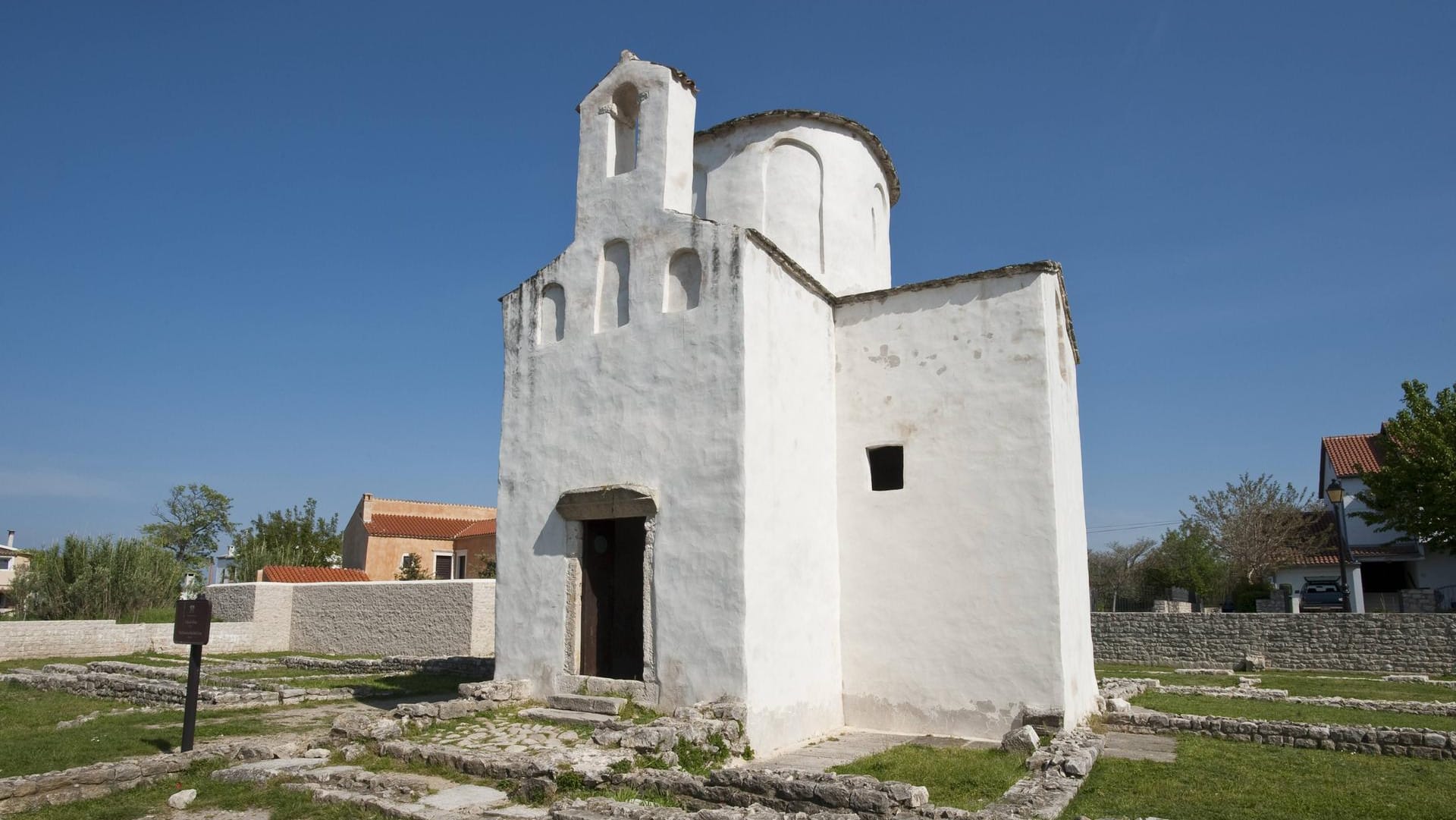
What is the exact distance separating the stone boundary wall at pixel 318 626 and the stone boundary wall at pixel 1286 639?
16059 millimetres

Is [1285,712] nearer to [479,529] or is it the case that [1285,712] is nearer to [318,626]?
[318,626]

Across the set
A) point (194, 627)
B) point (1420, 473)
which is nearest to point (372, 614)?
point (194, 627)

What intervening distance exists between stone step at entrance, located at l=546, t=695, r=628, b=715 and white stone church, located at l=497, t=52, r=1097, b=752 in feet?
0.81

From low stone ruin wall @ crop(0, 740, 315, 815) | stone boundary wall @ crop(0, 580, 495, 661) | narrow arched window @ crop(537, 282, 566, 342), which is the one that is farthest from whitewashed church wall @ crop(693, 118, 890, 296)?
stone boundary wall @ crop(0, 580, 495, 661)

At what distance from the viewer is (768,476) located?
10727 mm

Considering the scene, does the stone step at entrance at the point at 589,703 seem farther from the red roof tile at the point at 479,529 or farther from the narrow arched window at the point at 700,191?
the red roof tile at the point at 479,529

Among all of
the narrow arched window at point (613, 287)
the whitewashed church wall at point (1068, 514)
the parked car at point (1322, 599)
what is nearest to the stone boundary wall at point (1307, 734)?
the whitewashed church wall at point (1068, 514)

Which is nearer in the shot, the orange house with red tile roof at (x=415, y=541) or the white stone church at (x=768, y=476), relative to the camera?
the white stone church at (x=768, y=476)

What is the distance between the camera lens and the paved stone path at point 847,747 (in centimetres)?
955

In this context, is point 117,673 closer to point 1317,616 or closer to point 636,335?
point 636,335

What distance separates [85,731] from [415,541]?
30.0 metres

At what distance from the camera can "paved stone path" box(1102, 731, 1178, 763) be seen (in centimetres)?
988

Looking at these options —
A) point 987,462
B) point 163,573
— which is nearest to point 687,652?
point 987,462

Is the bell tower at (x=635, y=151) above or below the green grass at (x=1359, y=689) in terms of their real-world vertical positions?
above
